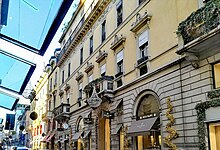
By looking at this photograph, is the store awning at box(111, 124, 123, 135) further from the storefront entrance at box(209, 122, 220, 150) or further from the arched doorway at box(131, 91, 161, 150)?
the storefront entrance at box(209, 122, 220, 150)

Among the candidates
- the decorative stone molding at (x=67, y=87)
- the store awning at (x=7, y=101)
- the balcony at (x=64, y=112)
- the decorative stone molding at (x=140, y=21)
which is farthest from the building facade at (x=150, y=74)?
the store awning at (x=7, y=101)

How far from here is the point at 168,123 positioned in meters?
11.9

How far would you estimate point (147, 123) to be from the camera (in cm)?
1344

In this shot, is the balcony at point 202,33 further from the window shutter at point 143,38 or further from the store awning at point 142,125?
the store awning at point 142,125

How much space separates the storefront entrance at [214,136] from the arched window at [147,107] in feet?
11.9

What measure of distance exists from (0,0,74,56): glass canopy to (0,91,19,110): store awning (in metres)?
6.03

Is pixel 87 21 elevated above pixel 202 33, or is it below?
above

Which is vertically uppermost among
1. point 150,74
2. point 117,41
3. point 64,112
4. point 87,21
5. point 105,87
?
point 87,21

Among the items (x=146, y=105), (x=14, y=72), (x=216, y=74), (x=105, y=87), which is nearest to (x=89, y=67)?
(x=105, y=87)

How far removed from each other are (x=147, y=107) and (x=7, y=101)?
8.88 meters

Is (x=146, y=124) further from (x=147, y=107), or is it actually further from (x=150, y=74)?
(x=150, y=74)

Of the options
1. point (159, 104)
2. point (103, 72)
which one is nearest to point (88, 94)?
point (103, 72)

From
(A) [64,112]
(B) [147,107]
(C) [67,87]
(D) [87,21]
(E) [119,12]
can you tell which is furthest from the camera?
(C) [67,87]

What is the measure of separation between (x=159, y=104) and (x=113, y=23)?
758 centimetres
